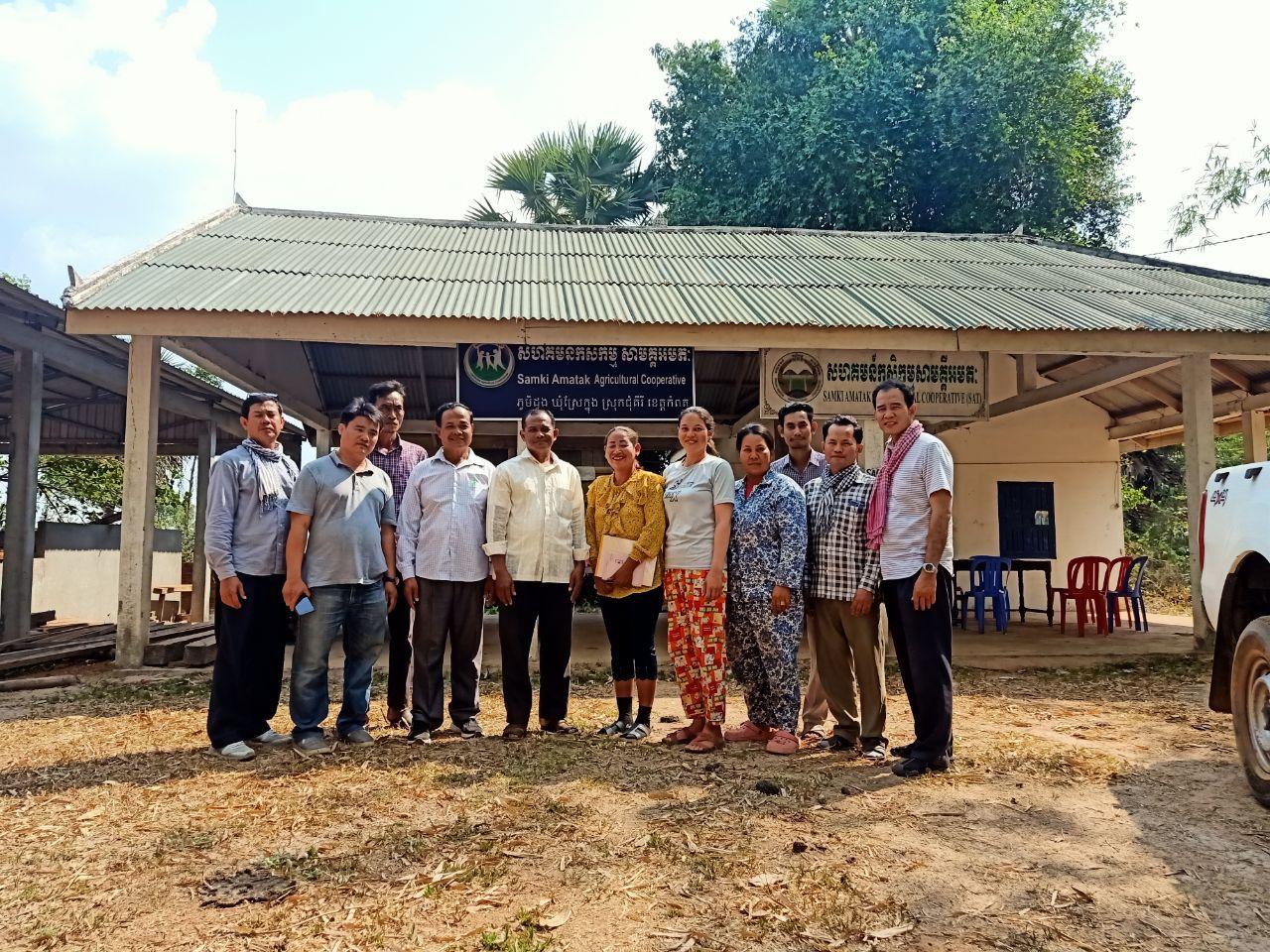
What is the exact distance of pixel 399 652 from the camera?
4.64m

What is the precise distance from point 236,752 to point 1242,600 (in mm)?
4617

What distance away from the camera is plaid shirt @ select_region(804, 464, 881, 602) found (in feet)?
13.4

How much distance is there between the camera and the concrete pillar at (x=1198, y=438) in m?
7.46

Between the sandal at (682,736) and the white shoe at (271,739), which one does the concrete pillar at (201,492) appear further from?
the sandal at (682,736)

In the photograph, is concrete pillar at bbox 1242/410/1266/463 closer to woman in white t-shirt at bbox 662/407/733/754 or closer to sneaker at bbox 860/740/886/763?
sneaker at bbox 860/740/886/763

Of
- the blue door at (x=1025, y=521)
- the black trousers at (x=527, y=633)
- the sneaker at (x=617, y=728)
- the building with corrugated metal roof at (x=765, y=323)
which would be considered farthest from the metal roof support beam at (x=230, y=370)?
the blue door at (x=1025, y=521)

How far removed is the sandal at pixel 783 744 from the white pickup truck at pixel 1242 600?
1.83m

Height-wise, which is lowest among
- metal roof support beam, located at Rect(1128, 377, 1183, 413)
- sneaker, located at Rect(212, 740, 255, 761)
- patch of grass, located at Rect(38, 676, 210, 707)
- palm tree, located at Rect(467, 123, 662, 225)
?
patch of grass, located at Rect(38, 676, 210, 707)

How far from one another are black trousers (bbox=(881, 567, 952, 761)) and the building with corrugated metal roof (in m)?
3.73

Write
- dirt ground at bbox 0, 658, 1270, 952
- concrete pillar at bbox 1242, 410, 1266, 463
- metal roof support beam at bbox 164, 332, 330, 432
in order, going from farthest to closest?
1. concrete pillar at bbox 1242, 410, 1266, 463
2. metal roof support beam at bbox 164, 332, 330, 432
3. dirt ground at bbox 0, 658, 1270, 952

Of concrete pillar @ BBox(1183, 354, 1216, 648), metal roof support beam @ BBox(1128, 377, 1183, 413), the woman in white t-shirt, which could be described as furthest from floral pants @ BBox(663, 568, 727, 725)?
metal roof support beam @ BBox(1128, 377, 1183, 413)

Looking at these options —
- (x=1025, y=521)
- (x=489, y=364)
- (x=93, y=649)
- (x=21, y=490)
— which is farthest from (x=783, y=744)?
(x=1025, y=521)

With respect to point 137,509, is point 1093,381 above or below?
above

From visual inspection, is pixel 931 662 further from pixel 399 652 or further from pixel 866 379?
pixel 866 379
